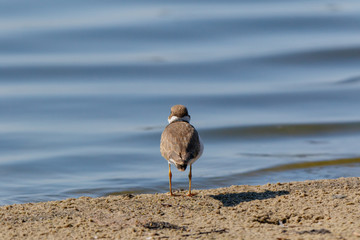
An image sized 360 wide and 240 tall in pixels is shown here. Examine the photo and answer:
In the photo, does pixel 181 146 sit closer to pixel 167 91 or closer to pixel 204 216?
pixel 204 216

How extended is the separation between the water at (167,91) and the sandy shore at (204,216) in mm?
1905

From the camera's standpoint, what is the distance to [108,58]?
49.4 ft

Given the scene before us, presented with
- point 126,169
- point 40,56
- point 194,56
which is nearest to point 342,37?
point 194,56

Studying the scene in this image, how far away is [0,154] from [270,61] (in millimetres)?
7225

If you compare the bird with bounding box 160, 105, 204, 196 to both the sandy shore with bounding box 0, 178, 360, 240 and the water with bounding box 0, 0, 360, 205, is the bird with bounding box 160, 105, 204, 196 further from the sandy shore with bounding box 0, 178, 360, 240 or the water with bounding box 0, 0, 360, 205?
the water with bounding box 0, 0, 360, 205

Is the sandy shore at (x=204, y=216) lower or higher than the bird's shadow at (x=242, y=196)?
lower

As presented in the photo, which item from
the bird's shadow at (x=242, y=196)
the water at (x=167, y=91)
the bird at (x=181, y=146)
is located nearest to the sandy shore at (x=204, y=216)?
the bird's shadow at (x=242, y=196)

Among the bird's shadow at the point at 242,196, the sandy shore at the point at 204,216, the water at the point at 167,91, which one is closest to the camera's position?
the sandy shore at the point at 204,216

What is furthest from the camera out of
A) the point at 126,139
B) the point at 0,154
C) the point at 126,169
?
the point at 126,139

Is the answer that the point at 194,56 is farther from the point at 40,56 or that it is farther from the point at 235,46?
the point at 40,56

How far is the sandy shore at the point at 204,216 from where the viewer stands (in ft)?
15.7

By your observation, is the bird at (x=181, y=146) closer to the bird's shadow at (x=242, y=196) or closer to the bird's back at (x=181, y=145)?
the bird's back at (x=181, y=145)

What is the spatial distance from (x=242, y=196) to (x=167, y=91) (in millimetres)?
7026

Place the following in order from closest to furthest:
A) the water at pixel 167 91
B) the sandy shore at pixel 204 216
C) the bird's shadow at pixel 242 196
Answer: the sandy shore at pixel 204 216 → the bird's shadow at pixel 242 196 → the water at pixel 167 91
